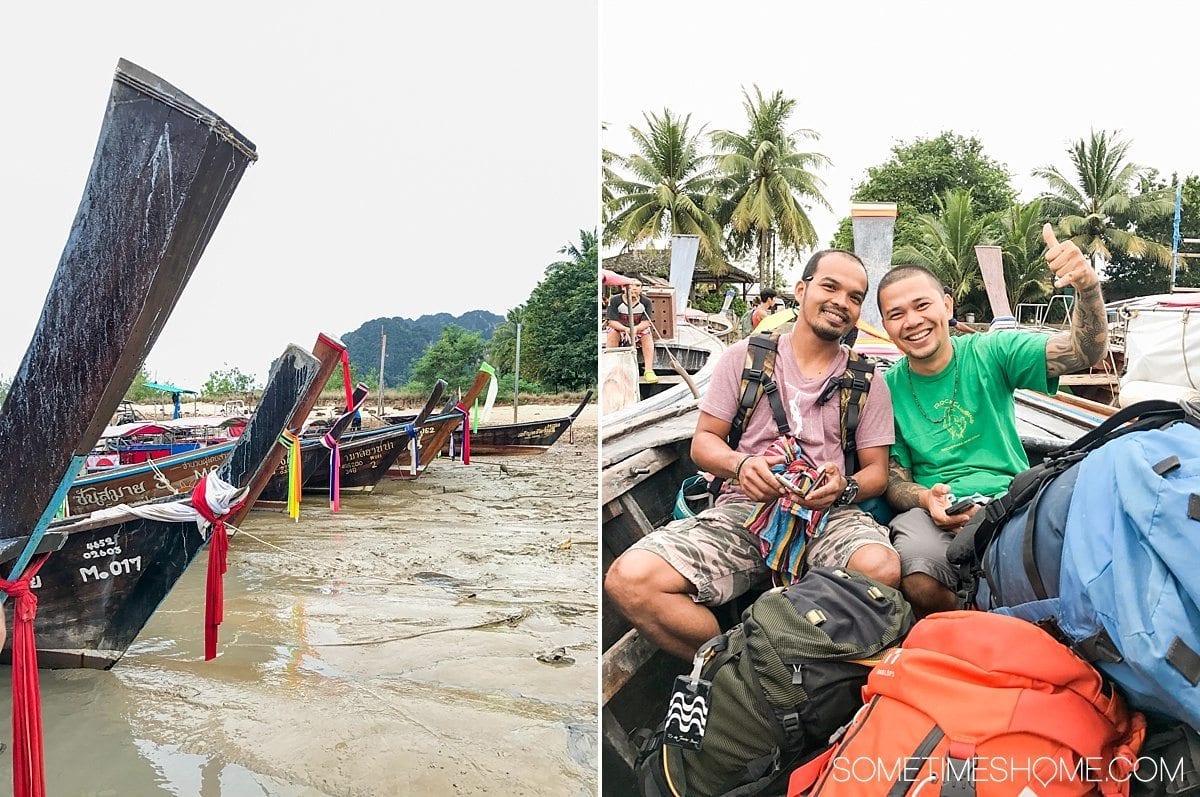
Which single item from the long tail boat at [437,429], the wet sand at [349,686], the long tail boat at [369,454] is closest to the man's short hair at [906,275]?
the wet sand at [349,686]

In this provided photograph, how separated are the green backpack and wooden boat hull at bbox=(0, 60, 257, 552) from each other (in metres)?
1.68

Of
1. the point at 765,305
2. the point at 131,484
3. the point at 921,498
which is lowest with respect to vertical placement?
the point at 131,484

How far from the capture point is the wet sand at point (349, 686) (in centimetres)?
360

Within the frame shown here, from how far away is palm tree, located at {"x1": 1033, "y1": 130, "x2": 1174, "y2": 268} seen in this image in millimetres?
22734

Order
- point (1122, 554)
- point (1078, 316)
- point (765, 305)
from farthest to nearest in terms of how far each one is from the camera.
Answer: point (765, 305) → point (1078, 316) → point (1122, 554)

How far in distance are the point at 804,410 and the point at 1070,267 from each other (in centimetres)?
61

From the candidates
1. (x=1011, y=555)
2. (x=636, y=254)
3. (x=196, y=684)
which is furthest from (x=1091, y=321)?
(x=636, y=254)

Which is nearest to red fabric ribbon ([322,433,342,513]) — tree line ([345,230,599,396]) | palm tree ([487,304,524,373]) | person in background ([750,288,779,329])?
person in background ([750,288,779,329])

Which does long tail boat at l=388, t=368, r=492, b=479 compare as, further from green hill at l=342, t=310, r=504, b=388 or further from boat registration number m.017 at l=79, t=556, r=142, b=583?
green hill at l=342, t=310, r=504, b=388

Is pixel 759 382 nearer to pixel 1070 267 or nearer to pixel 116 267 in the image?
pixel 1070 267

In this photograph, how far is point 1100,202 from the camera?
2361cm

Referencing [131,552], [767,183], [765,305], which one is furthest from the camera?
[767,183]

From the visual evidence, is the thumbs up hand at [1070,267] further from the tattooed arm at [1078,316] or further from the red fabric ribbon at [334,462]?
the red fabric ribbon at [334,462]

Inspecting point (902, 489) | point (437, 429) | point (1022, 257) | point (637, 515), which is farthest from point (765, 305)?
point (1022, 257)
